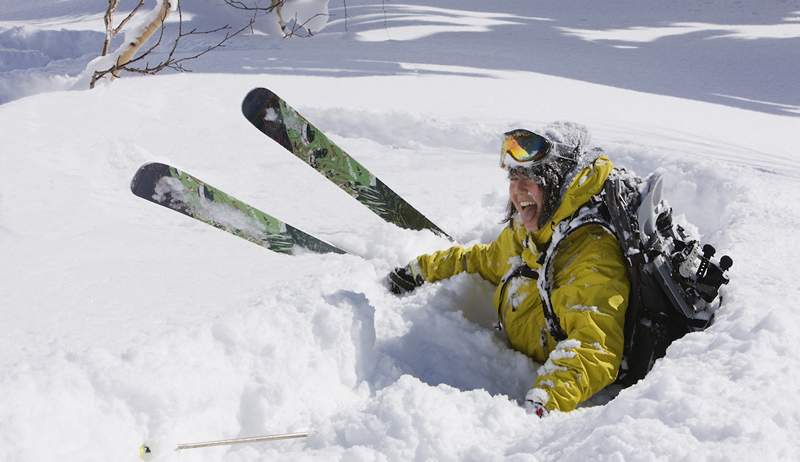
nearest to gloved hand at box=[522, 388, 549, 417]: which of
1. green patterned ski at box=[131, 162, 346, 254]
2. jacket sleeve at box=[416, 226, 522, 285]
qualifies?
jacket sleeve at box=[416, 226, 522, 285]

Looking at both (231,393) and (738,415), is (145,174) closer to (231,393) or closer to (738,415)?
(231,393)

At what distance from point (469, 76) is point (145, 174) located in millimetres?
6455

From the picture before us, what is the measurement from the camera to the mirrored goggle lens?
2.84 meters

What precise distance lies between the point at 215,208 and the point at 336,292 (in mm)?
1068

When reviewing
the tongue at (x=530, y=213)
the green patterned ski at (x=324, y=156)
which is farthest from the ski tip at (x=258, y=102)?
the tongue at (x=530, y=213)

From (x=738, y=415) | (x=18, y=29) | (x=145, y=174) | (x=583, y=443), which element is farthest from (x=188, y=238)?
(x=18, y=29)

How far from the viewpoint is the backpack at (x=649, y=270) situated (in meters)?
2.71

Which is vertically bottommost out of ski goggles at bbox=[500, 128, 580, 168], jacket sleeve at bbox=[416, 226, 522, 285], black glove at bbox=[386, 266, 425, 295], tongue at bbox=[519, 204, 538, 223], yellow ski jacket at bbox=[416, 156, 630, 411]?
black glove at bbox=[386, 266, 425, 295]

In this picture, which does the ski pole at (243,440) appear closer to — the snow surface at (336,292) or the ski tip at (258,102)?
the snow surface at (336,292)

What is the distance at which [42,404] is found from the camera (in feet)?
7.01

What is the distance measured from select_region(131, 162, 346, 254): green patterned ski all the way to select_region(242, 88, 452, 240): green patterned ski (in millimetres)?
568

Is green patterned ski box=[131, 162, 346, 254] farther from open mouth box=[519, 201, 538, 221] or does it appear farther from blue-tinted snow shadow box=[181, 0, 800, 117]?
blue-tinted snow shadow box=[181, 0, 800, 117]

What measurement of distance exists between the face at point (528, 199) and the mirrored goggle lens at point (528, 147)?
0.29 feet

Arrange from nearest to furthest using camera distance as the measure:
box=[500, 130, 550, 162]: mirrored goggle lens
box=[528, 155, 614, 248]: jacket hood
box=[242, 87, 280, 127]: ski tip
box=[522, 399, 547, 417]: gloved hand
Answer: box=[522, 399, 547, 417]: gloved hand < box=[528, 155, 614, 248]: jacket hood < box=[500, 130, 550, 162]: mirrored goggle lens < box=[242, 87, 280, 127]: ski tip
